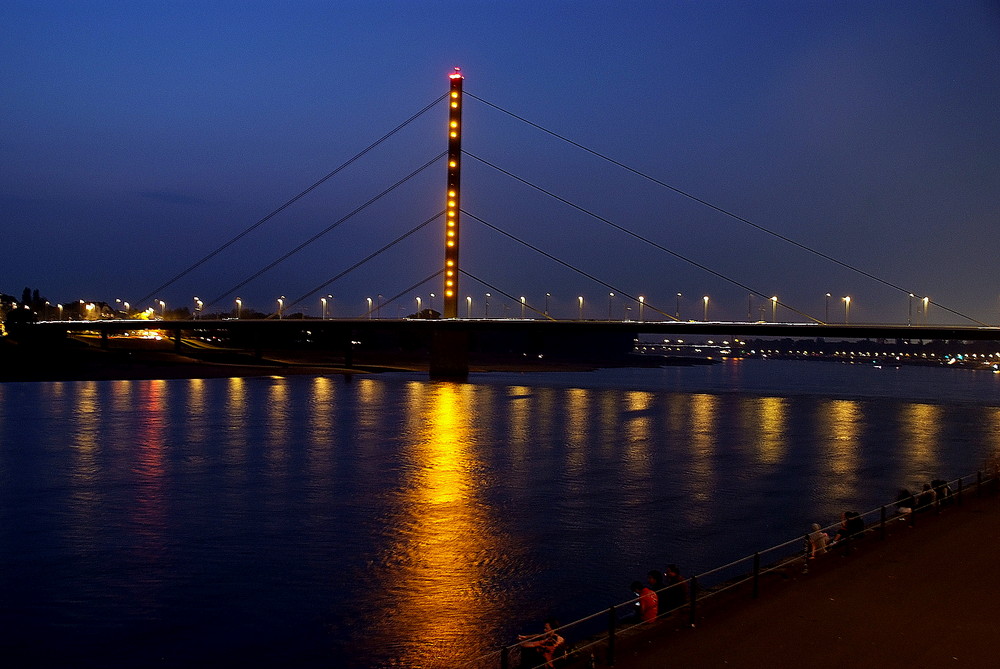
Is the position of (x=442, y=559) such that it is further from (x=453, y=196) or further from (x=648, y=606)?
(x=453, y=196)

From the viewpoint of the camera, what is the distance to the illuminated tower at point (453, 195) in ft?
223

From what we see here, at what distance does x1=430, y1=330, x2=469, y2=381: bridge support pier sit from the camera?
239ft

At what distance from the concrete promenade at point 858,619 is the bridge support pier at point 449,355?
61.2 metres

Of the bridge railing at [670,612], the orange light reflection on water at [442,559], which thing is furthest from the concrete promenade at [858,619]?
the orange light reflection on water at [442,559]

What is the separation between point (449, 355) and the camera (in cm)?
7350

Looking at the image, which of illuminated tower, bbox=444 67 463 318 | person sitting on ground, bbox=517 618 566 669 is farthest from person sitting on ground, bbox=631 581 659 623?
illuminated tower, bbox=444 67 463 318

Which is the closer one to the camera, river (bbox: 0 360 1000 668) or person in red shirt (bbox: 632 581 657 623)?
person in red shirt (bbox: 632 581 657 623)

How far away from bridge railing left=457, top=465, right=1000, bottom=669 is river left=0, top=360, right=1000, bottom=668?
2.37ft

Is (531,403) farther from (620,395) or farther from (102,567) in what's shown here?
(102,567)

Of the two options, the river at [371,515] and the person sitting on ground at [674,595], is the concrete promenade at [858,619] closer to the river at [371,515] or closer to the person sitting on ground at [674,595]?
the person sitting on ground at [674,595]

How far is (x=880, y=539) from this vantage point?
12.6 metres

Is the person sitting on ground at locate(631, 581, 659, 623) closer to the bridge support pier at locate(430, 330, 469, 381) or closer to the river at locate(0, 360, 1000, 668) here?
the river at locate(0, 360, 1000, 668)

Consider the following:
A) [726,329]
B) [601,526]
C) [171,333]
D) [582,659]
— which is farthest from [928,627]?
[171,333]

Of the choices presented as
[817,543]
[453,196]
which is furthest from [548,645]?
[453,196]
